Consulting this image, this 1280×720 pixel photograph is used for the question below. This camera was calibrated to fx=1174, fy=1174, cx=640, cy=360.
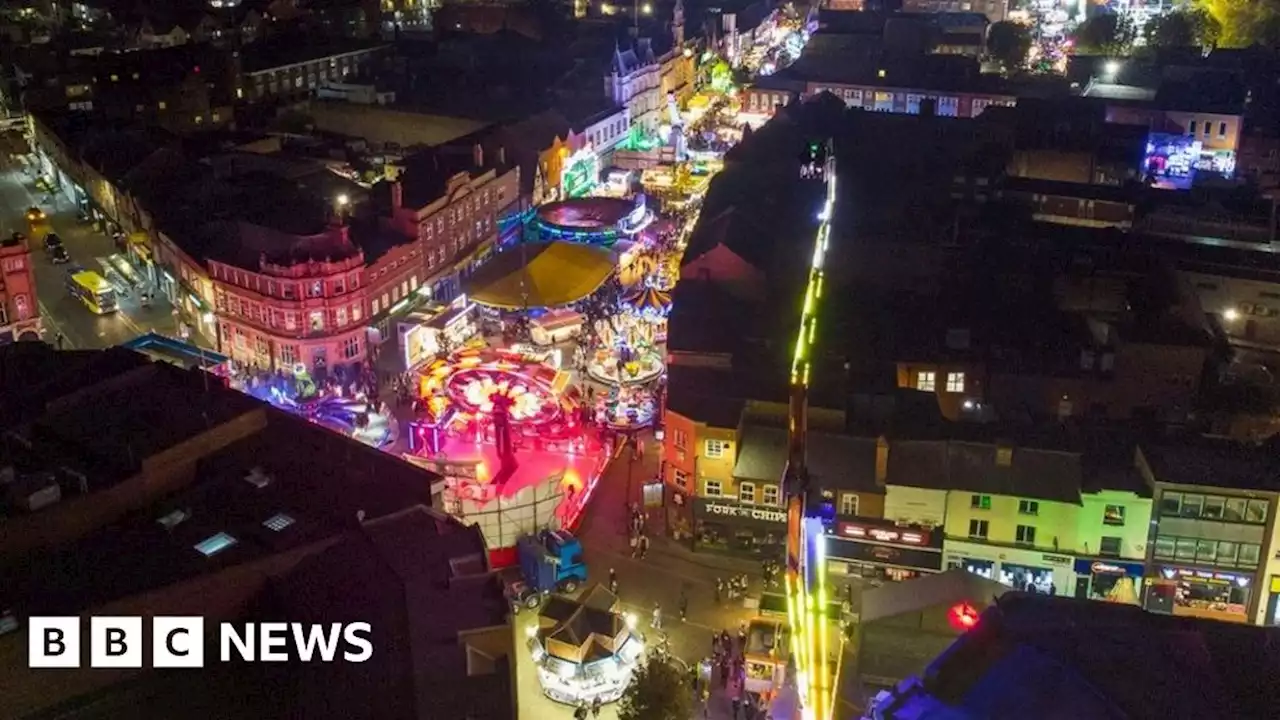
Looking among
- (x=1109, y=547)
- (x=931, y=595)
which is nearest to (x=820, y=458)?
(x=931, y=595)

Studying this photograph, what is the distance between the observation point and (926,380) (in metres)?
35.2

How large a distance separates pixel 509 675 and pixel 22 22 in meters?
90.1

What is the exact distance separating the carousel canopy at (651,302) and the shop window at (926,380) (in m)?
11.0

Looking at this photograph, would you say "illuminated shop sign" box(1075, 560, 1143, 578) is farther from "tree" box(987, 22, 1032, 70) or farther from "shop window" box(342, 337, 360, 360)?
"tree" box(987, 22, 1032, 70)

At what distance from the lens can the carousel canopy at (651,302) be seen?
43062 millimetres

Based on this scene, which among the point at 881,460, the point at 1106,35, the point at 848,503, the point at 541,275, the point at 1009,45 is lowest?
the point at 848,503

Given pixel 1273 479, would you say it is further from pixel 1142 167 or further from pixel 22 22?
pixel 22 22

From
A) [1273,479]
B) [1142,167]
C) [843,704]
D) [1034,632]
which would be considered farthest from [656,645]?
[1142,167]

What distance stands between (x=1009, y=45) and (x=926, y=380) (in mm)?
55645

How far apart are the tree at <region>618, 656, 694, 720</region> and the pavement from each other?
28.2m

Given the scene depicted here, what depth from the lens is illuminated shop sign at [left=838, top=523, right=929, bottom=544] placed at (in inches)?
1142

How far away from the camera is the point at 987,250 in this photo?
43125 millimetres

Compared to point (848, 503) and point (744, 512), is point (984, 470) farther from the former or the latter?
point (744, 512)

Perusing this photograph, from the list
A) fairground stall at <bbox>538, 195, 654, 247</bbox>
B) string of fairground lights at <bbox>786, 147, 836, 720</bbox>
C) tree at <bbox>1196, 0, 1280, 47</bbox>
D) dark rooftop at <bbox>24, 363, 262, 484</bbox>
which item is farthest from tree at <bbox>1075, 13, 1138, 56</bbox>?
dark rooftop at <bbox>24, 363, 262, 484</bbox>
